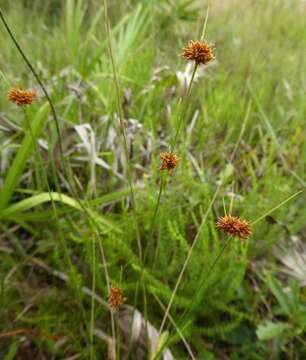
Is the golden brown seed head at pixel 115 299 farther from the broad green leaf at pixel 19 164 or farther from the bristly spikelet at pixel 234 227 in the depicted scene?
the broad green leaf at pixel 19 164

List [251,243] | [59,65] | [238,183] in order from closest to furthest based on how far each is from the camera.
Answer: [251,243] < [238,183] < [59,65]

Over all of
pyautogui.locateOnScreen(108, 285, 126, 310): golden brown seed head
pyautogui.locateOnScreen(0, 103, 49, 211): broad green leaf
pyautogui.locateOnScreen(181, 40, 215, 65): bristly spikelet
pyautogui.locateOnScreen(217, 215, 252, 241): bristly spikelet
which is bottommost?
pyautogui.locateOnScreen(108, 285, 126, 310): golden brown seed head

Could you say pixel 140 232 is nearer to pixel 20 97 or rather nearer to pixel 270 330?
pixel 270 330

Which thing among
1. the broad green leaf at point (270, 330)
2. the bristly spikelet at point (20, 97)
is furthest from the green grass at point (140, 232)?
the bristly spikelet at point (20, 97)

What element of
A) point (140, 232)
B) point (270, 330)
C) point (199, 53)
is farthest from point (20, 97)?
point (270, 330)

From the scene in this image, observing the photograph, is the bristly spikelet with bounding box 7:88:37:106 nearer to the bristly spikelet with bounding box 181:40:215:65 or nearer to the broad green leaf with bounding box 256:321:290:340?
the bristly spikelet with bounding box 181:40:215:65

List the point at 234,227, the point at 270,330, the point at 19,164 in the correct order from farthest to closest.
→ the point at 19,164
the point at 270,330
the point at 234,227

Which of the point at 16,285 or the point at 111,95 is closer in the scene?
the point at 16,285

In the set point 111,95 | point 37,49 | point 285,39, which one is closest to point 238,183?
point 111,95

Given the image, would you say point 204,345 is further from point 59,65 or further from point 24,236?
point 59,65

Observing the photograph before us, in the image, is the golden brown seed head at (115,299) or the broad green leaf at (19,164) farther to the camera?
the broad green leaf at (19,164)

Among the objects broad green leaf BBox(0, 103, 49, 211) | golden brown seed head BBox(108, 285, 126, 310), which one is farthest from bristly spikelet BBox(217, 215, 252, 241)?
broad green leaf BBox(0, 103, 49, 211)
